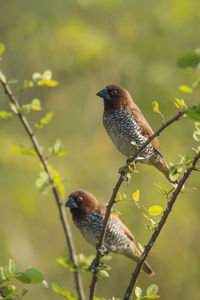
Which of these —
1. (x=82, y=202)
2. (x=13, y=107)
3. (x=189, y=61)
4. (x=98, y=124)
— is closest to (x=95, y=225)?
(x=82, y=202)

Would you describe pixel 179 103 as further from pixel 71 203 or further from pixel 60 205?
pixel 71 203

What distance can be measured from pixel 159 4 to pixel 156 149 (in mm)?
4470

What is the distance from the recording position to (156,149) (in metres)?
5.12

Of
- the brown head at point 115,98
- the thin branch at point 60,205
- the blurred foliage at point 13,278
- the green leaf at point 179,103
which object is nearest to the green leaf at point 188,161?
the green leaf at point 179,103

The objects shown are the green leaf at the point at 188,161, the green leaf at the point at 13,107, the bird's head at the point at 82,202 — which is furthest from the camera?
the bird's head at the point at 82,202

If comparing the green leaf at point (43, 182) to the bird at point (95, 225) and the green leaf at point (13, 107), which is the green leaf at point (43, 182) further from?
the bird at point (95, 225)

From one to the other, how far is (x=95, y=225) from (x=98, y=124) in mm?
4456

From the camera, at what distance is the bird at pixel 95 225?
5.61 meters

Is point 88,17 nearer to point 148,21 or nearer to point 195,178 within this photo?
point 148,21

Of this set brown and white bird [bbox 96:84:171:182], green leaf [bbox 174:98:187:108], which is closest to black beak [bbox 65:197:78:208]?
brown and white bird [bbox 96:84:171:182]

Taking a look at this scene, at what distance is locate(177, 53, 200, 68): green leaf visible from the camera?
1847 millimetres

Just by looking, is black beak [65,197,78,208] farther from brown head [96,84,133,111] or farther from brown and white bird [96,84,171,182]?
brown head [96,84,133,111]

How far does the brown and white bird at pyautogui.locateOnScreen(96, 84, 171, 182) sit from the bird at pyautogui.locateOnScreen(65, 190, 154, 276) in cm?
81

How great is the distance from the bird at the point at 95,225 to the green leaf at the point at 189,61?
12.5ft
